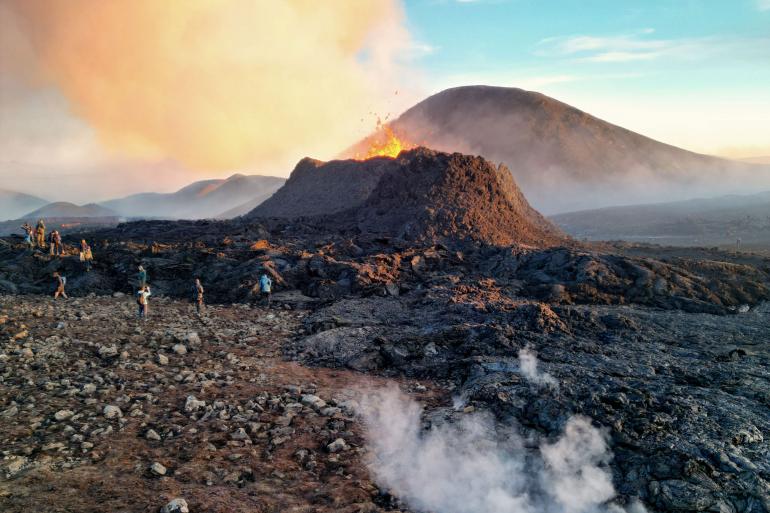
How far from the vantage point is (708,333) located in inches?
474

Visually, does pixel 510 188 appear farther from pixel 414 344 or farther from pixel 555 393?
pixel 555 393

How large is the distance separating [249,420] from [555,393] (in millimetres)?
4855

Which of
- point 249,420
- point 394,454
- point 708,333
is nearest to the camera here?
point 394,454

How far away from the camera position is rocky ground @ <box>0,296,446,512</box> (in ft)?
16.4

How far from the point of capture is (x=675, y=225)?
5497 centimetres

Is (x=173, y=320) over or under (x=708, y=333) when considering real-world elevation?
over

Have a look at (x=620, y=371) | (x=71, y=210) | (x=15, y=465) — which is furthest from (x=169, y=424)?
(x=71, y=210)

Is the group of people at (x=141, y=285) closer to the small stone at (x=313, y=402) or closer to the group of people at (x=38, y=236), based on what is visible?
the group of people at (x=38, y=236)

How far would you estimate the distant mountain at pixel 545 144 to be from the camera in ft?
299

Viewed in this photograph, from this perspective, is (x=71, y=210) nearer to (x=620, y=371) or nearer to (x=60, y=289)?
(x=60, y=289)

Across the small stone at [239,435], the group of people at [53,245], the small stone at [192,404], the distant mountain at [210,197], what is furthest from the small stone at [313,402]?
the distant mountain at [210,197]

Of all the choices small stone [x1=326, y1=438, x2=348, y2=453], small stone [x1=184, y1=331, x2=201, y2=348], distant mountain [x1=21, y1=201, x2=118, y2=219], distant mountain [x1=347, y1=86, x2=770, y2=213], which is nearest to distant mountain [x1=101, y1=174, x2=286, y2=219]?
distant mountain [x1=21, y1=201, x2=118, y2=219]

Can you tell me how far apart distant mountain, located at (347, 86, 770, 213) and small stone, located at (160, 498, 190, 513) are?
8488 centimetres

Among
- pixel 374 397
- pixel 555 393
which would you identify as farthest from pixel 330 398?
pixel 555 393
